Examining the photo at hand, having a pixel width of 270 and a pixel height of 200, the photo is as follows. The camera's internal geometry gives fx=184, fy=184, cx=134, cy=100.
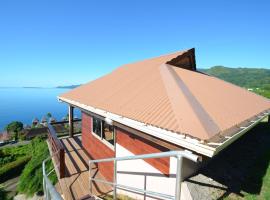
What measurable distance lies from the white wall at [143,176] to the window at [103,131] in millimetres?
1403

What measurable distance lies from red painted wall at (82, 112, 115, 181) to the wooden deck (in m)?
0.32

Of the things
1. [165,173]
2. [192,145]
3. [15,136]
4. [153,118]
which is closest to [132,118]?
[153,118]

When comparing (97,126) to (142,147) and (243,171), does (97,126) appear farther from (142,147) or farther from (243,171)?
(243,171)

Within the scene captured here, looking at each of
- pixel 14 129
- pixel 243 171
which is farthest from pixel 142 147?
pixel 14 129

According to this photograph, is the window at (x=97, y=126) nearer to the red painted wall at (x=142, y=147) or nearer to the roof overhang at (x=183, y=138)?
the red painted wall at (x=142, y=147)

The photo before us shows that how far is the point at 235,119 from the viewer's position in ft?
14.6

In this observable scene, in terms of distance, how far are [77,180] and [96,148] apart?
1662 millimetres

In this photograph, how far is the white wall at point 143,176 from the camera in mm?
4207

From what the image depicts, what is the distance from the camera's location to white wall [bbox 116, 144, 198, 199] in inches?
166

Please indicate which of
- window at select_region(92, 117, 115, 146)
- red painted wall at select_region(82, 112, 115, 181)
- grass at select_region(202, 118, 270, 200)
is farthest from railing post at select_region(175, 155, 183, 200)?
window at select_region(92, 117, 115, 146)

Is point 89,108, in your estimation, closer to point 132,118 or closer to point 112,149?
point 112,149

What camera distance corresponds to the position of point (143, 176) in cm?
507

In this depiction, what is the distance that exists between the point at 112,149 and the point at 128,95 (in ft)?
7.00

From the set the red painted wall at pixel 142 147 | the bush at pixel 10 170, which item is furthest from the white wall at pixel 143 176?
the bush at pixel 10 170
